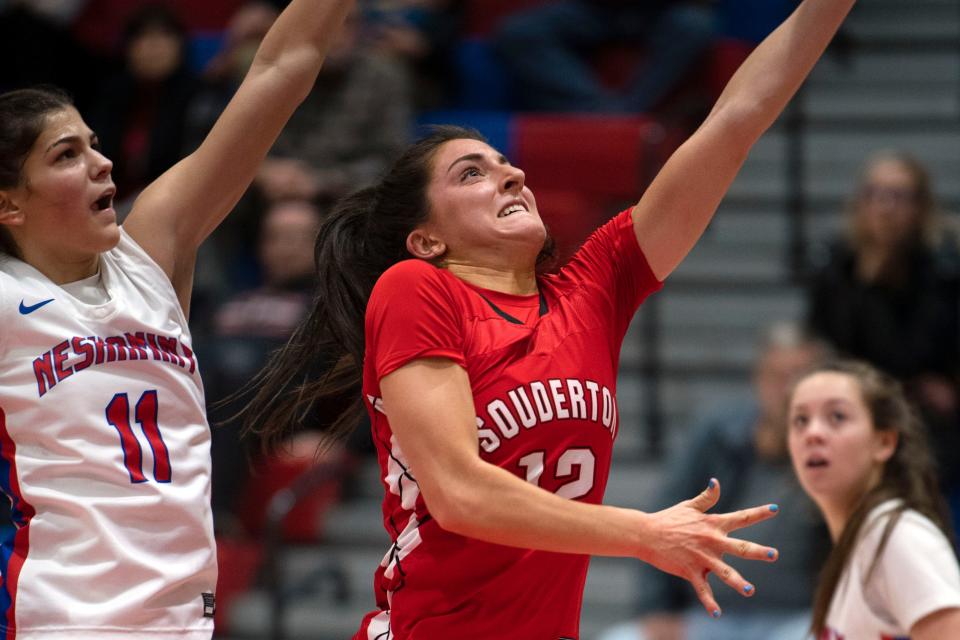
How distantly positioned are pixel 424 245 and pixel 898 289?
12.3 ft

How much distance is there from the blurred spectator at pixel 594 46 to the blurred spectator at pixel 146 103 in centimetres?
178

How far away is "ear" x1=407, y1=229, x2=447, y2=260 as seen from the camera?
9.16 ft

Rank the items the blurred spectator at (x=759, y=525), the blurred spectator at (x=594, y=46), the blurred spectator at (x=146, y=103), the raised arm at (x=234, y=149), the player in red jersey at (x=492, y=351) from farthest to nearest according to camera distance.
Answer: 1. the blurred spectator at (x=594, y=46)
2. the blurred spectator at (x=146, y=103)
3. the blurred spectator at (x=759, y=525)
4. the raised arm at (x=234, y=149)
5. the player in red jersey at (x=492, y=351)

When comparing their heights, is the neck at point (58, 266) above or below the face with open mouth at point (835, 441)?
above

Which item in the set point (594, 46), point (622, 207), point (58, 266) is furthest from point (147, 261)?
point (594, 46)

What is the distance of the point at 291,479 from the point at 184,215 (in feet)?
11.3

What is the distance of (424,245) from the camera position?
9.25ft

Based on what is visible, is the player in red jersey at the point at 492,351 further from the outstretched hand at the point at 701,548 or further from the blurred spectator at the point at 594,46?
the blurred spectator at the point at 594,46

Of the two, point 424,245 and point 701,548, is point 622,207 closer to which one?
point 424,245

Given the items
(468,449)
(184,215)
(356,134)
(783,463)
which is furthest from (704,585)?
(356,134)

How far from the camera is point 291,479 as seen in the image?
20.9 feet

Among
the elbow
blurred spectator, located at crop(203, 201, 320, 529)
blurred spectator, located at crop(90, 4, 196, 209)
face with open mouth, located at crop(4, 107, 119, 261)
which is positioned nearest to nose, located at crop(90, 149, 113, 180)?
face with open mouth, located at crop(4, 107, 119, 261)

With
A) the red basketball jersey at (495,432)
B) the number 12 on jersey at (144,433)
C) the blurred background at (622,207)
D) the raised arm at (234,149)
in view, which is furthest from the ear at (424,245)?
the blurred background at (622,207)

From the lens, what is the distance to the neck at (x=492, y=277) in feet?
9.05
